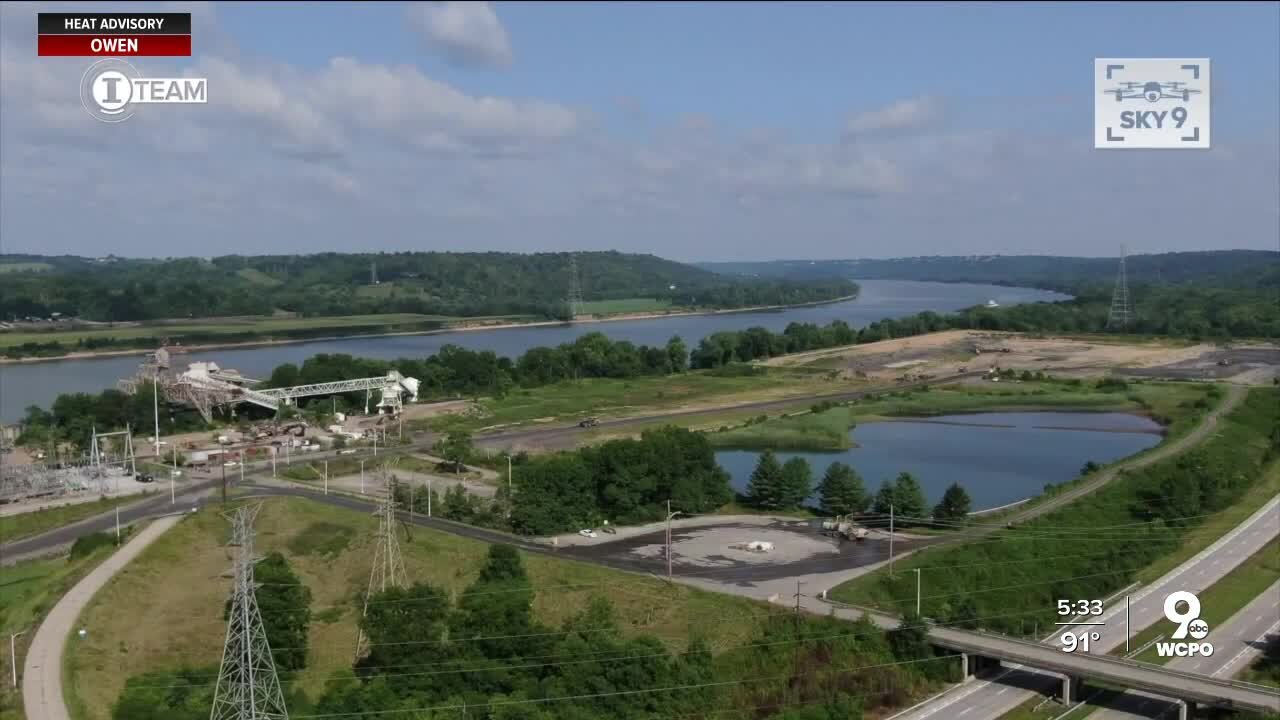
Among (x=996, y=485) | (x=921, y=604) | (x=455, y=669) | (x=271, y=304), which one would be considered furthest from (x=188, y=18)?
(x=271, y=304)

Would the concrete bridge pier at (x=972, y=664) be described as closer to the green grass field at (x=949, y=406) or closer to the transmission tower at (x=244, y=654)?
the transmission tower at (x=244, y=654)

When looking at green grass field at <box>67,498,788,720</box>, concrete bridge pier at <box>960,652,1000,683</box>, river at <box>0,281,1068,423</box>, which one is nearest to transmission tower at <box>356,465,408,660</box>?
green grass field at <box>67,498,788,720</box>

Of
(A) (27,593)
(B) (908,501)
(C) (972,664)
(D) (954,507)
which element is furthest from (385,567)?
(D) (954,507)

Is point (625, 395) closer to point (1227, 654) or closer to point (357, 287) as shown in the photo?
point (1227, 654)

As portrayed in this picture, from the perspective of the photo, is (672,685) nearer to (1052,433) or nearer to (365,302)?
(1052,433)

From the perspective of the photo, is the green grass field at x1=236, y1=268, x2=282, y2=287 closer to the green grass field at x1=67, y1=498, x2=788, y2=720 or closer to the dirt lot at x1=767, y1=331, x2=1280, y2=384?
the dirt lot at x1=767, y1=331, x2=1280, y2=384

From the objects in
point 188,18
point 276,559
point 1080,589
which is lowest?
point 1080,589
